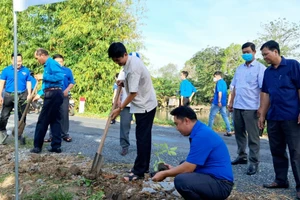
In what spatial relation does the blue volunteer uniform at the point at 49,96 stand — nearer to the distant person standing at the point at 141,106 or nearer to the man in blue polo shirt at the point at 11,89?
the man in blue polo shirt at the point at 11,89

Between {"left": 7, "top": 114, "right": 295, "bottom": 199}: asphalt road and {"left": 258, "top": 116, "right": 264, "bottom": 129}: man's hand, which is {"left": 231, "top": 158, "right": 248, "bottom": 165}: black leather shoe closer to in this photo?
{"left": 7, "top": 114, "right": 295, "bottom": 199}: asphalt road

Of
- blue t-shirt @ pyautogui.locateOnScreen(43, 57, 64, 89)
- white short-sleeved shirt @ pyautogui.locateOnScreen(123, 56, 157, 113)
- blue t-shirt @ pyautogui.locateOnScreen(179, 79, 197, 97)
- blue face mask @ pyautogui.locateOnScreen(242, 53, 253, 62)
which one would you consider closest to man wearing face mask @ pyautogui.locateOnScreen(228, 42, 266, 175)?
blue face mask @ pyautogui.locateOnScreen(242, 53, 253, 62)

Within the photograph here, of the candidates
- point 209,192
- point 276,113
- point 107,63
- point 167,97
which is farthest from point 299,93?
point 167,97

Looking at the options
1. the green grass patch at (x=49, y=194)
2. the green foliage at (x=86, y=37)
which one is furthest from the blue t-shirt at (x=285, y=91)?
the green foliage at (x=86, y=37)

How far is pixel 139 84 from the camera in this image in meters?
3.88

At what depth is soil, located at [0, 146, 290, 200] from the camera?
11.2ft

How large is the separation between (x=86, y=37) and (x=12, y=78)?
446 inches

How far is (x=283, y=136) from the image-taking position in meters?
3.72

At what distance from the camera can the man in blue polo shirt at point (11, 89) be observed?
5.96 meters

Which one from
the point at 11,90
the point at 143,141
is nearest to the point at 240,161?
the point at 143,141

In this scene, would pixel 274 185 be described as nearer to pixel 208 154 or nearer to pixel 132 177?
pixel 208 154

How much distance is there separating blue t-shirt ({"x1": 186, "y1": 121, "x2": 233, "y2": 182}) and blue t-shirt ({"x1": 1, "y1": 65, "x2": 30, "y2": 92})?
4.41 meters

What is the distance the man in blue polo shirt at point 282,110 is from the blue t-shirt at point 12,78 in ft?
15.0

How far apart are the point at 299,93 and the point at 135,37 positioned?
14.4m
